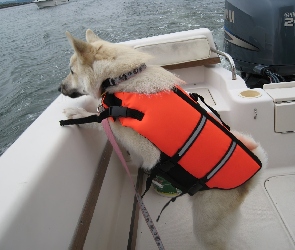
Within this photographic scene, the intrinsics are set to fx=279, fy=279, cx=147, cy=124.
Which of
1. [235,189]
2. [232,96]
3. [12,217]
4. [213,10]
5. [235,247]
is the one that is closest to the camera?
[12,217]

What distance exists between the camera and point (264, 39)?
300 cm

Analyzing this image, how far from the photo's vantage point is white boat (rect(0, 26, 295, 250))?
106 centimetres

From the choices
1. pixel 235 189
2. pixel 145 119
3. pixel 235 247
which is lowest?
pixel 235 247

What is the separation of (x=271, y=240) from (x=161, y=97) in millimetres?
1186

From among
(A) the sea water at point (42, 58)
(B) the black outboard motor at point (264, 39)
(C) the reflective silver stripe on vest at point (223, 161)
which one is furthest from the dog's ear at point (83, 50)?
(A) the sea water at point (42, 58)

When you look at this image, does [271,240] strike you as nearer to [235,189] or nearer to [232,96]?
[235,189]

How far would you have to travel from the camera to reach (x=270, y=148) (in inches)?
85.7

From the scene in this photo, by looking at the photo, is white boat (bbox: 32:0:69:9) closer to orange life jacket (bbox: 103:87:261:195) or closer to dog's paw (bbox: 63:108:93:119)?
dog's paw (bbox: 63:108:93:119)

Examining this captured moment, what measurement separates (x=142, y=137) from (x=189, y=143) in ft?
0.80

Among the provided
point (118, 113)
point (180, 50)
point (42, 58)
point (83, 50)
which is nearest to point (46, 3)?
point (42, 58)

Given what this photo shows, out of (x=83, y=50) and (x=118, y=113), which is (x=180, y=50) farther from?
(x=118, y=113)

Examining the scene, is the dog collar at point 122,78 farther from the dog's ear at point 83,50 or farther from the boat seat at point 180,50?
the boat seat at point 180,50

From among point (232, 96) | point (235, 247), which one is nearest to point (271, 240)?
point (235, 247)

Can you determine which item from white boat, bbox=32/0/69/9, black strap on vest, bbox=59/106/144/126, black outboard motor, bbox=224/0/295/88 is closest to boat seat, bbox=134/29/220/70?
black outboard motor, bbox=224/0/295/88
